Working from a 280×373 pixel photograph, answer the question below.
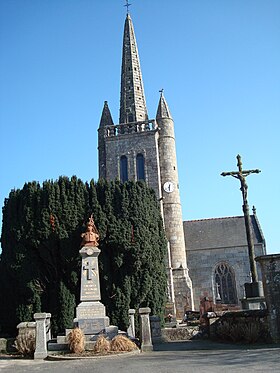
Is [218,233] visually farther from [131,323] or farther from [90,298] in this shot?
[90,298]

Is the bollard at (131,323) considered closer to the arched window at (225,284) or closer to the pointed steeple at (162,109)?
the arched window at (225,284)

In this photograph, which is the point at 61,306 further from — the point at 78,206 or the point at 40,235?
the point at 78,206

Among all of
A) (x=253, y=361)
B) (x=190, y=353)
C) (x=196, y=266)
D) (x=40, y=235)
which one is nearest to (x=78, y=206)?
(x=40, y=235)

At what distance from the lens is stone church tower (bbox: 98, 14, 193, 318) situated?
102 feet

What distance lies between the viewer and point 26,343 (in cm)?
1157

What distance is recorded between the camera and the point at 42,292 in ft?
54.5

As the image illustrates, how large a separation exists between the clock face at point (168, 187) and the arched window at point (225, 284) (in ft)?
27.2

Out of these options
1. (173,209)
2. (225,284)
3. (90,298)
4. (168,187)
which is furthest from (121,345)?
(225,284)

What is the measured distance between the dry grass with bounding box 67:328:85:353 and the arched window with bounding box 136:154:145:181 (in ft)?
74.7

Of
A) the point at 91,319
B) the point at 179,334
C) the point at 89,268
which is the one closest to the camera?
the point at 91,319

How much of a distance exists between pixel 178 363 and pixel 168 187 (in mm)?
24745

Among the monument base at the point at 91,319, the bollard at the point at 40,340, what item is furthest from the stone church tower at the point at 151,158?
the bollard at the point at 40,340

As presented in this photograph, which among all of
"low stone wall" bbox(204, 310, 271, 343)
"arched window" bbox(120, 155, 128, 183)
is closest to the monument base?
"low stone wall" bbox(204, 310, 271, 343)

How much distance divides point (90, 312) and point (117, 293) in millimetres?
4603
